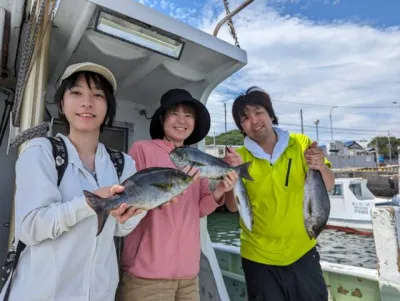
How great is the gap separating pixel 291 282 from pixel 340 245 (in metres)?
15.2

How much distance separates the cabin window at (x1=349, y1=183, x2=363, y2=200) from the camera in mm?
18295

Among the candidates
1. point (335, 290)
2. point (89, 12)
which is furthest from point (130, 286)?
point (335, 290)

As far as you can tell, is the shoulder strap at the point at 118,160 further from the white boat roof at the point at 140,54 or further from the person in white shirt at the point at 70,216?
the white boat roof at the point at 140,54

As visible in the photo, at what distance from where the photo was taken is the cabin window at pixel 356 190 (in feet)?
60.0

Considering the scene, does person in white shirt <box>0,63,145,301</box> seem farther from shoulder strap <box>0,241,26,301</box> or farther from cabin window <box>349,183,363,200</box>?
cabin window <box>349,183,363,200</box>

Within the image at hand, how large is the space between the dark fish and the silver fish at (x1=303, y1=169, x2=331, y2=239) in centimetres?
67

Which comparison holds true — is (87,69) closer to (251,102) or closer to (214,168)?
(214,168)

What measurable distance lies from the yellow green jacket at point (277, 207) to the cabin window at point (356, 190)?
17575 millimetres

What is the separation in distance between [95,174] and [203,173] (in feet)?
2.56

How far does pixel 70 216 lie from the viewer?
149cm

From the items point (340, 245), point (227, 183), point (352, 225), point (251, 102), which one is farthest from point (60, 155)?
point (352, 225)

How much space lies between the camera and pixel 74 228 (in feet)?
5.27

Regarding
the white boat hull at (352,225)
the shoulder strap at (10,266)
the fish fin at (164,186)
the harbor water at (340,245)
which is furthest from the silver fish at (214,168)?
the white boat hull at (352,225)

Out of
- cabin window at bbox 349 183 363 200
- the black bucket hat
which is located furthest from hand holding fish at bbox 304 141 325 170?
cabin window at bbox 349 183 363 200
